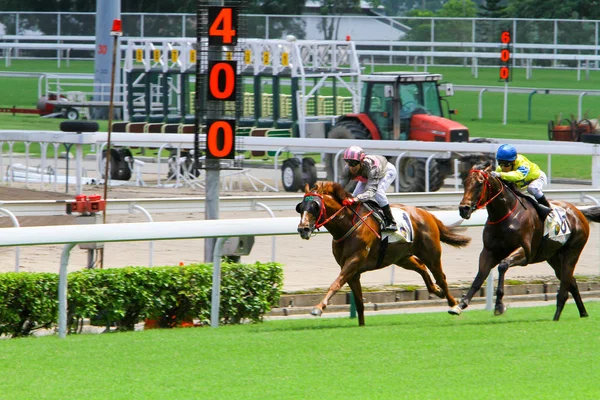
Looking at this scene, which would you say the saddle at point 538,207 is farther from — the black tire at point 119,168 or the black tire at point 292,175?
the black tire at point 119,168

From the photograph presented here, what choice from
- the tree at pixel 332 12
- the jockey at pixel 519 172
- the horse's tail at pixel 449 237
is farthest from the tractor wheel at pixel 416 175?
the tree at pixel 332 12

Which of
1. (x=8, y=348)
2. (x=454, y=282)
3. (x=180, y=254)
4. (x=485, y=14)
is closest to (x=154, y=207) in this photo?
(x=180, y=254)

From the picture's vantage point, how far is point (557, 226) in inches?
312

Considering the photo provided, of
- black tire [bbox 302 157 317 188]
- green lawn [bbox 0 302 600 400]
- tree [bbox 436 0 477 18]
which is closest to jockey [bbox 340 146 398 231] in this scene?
green lawn [bbox 0 302 600 400]

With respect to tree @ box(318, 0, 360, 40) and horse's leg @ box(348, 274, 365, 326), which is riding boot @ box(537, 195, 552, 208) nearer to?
horse's leg @ box(348, 274, 365, 326)

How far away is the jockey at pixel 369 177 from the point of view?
751cm

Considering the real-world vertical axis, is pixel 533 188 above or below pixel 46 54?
below

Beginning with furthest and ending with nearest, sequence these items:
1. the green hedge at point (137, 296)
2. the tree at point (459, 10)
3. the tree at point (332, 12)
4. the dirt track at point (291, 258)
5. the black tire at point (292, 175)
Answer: the tree at point (459, 10), the tree at point (332, 12), the black tire at point (292, 175), the dirt track at point (291, 258), the green hedge at point (137, 296)

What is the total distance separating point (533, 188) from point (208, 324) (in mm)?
2517

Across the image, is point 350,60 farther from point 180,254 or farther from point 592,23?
point 592,23

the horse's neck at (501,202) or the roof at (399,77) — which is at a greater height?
the roof at (399,77)

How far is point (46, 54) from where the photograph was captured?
112 ft

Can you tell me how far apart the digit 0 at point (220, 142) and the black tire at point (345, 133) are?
905cm

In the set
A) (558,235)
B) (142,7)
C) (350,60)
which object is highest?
(142,7)
